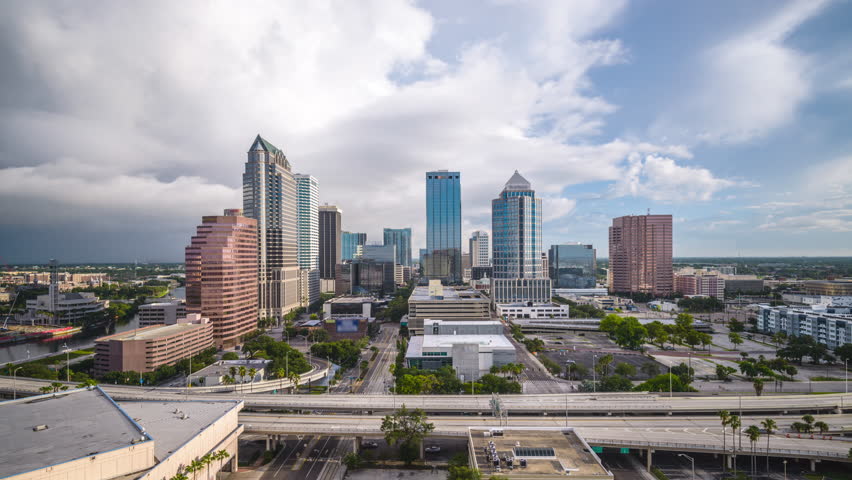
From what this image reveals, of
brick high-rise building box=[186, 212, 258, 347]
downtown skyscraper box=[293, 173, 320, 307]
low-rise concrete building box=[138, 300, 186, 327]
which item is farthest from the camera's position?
downtown skyscraper box=[293, 173, 320, 307]

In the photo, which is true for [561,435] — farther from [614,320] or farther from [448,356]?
[614,320]

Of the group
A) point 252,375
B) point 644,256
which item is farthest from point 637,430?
point 644,256

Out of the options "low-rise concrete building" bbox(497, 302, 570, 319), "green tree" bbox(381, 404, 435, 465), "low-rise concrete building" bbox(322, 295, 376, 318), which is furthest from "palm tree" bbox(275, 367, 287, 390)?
"low-rise concrete building" bbox(497, 302, 570, 319)

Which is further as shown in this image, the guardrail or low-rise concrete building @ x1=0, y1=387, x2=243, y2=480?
the guardrail

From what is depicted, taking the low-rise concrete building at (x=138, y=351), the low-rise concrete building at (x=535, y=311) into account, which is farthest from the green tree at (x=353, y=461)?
the low-rise concrete building at (x=535, y=311)

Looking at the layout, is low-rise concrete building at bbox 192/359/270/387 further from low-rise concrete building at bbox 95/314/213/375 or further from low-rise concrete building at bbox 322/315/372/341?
low-rise concrete building at bbox 322/315/372/341

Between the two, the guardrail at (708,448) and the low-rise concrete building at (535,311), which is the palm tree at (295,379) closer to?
the guardrail at (708,448)

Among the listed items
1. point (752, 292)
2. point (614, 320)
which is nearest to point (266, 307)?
point (614, 320)
